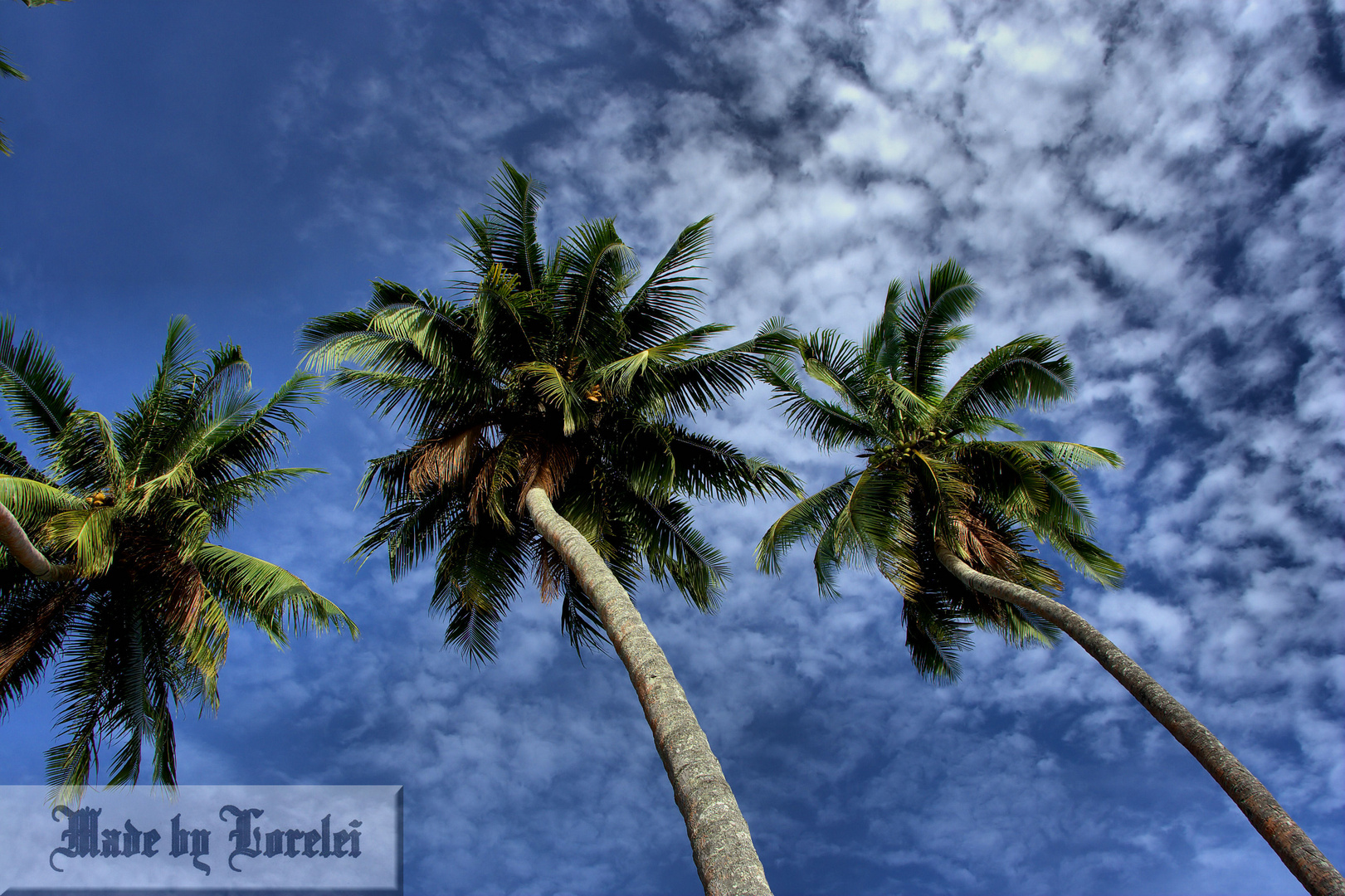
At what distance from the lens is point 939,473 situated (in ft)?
45.3

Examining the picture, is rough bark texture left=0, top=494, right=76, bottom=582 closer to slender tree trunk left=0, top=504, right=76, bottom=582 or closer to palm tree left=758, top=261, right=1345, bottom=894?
slender tree trunk left=0, top=504, right=76, bottom=582

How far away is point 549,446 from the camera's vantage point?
11.9 meters

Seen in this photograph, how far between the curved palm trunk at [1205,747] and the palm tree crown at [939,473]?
1830 mm

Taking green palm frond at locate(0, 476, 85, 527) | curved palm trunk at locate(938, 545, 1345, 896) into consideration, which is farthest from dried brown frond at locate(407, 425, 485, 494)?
curved palm trunk at locate(938, 545, 1345, 896)

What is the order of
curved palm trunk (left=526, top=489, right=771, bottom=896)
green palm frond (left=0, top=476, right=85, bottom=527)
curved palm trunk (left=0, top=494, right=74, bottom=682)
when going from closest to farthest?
curved palm trunk (left=526, top=489, right=771, bottom=896)
curved palm trunk (left=0, top=494, right=74, bottom=682)
green palm frond (left=0, top=476, right=85, bottom=527)

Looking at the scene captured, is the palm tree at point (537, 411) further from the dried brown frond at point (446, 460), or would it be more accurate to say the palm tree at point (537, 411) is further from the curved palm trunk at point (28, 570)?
the curved palm trunk at point (28, 570)

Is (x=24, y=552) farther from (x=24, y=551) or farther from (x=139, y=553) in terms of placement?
(x=139, y=553)

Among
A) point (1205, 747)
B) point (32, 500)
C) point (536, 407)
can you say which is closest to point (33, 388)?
point (32, 500)

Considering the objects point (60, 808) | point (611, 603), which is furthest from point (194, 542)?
point (611, 603)

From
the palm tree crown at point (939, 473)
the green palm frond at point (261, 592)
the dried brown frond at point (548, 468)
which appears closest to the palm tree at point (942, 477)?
the palm tree crown at point (939, 473)

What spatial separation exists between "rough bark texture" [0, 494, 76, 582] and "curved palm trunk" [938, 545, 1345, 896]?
1303 cm

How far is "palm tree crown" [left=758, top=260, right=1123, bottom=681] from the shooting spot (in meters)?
13.5

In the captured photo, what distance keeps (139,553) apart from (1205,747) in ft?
50.0

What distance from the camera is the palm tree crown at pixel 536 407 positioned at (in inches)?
451
